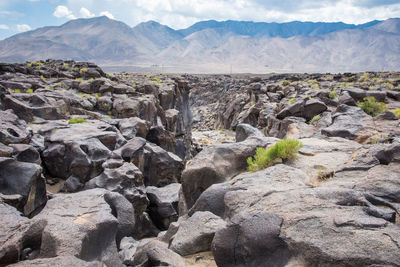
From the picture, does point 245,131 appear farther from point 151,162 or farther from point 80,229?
point 80,229

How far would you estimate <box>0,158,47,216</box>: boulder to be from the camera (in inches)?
350

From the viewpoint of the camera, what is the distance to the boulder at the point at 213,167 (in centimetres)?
916

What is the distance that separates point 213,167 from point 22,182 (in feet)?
20.2

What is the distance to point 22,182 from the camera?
9.05 metres

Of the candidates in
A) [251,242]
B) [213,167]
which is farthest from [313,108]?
[251,242]

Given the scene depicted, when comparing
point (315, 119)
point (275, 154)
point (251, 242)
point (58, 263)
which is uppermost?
point (275, 154)

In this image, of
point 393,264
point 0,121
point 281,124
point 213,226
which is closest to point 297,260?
point 393,264

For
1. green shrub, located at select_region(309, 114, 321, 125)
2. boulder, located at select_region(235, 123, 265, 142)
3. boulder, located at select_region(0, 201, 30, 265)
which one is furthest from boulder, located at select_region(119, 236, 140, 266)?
green shrub, located at select_region(309, 114, 321, 125)

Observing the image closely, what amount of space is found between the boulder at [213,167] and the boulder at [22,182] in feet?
16.3

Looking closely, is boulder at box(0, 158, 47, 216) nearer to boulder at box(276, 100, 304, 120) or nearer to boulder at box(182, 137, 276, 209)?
boulder at box(182, 137, 276, 209)

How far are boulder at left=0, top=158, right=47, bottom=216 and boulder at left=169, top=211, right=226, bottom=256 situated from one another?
5534mm

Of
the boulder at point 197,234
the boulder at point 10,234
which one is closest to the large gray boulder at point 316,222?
the boulder at point 197,234

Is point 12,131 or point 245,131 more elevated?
point 245,131

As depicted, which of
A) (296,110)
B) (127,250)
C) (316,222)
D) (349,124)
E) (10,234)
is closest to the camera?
(316,222)
